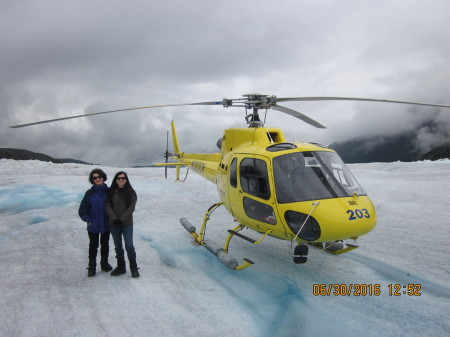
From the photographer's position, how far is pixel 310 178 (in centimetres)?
432

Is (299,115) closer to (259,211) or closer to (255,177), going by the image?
(255,177)

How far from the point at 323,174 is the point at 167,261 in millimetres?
3196

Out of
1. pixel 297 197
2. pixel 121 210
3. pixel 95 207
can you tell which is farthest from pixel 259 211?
pixel 95 207

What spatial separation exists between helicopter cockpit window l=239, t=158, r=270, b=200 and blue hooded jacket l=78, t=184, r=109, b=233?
231 cm

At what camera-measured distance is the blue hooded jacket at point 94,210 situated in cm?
433

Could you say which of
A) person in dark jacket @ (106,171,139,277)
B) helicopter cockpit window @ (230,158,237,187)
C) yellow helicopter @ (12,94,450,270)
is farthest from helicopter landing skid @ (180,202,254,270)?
person in dark jacket @ (106,171,139,277)

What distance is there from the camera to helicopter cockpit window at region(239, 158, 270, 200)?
4578mm

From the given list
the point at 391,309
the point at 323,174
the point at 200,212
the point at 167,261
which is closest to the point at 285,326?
the point at 391,309

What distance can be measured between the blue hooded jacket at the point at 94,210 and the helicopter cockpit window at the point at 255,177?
2313 millimetres

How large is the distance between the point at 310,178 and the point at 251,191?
102 centimetres

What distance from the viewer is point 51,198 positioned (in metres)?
11.1
